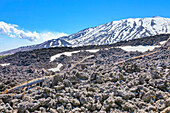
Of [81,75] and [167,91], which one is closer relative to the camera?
[167,91]

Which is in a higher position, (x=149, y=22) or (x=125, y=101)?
(x=149, y=22)

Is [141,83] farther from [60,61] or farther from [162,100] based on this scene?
[60,61]

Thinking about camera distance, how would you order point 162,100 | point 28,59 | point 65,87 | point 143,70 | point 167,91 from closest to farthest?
point 162,100
point 167,91
point 65,87
point 143,70
point 28,59

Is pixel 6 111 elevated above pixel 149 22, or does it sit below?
below

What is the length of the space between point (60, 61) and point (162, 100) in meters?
13.1

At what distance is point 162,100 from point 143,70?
2.43m

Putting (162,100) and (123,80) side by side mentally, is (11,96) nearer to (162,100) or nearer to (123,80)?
(123,80)

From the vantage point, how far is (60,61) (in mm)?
16484

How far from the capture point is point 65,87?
5.14m

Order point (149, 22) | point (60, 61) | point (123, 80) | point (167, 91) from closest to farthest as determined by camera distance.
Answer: point (167, 91) < point (123, 80) < point (60, 61) < point (149, 22)

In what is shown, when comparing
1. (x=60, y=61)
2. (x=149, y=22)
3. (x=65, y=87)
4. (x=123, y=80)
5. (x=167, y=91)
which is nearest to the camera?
Answer: (x=167, y=91)

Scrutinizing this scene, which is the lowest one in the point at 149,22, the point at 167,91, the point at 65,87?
the point at 167,91

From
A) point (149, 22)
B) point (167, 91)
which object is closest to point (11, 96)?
point (167, 91)

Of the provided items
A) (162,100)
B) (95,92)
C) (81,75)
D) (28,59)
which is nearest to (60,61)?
(28,59)
